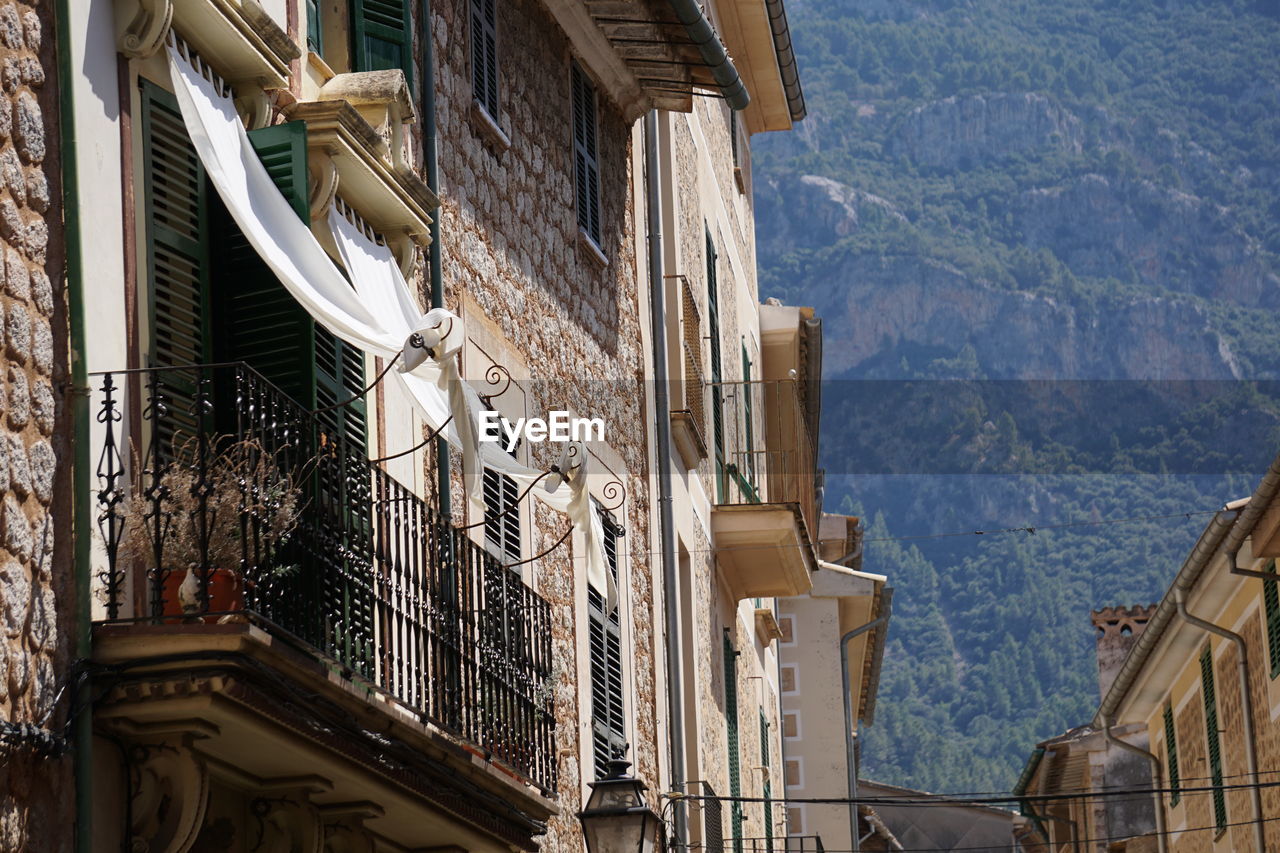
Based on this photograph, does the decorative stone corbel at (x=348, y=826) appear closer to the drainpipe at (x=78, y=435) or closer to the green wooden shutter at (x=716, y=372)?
Answer: the drainpipe at (x=78, y=435)

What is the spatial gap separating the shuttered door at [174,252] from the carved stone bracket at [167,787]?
110 cm

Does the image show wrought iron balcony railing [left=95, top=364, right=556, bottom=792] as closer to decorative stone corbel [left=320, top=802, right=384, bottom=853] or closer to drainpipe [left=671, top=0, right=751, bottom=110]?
decorative stone corbel [left=320, top=802, right=384, bottom=853]

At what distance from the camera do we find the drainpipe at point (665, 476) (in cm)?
1600

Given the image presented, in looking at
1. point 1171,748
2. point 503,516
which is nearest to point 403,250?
point 503,516

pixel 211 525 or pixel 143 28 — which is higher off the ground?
pixel 143 28

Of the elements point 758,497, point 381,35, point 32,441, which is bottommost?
point 32,441

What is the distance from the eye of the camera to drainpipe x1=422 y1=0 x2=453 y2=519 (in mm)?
11000

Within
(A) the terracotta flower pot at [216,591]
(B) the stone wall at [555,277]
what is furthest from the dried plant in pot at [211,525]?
(B) the stone wall at [555,277]

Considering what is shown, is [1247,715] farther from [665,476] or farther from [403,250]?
[403,250]

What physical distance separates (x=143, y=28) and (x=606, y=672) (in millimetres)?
7352

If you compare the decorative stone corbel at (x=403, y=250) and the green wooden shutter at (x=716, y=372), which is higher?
the green wooden shutter at (x=716, y=372)

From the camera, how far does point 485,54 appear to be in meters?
12.6

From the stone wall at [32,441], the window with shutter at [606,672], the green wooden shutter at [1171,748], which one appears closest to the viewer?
the stone wall at [32,441]

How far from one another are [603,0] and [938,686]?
118 m
